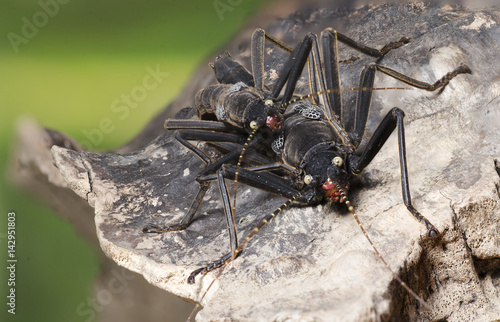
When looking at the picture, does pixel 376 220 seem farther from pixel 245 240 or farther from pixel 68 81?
pixel 68 81

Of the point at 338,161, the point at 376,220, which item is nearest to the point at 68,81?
the point at 338,161

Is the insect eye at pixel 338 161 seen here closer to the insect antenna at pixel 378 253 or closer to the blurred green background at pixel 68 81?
the insect antenna at pixel 378 253

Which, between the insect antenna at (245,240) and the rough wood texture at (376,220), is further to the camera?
the insect antenna at (245,240)

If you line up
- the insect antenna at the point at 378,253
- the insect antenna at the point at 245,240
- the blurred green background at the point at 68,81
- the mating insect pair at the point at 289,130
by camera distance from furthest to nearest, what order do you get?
the blurred green background at the point at 68,81 < the mating insect pair at the point at 289,130 < the insect antenna at the point at 245,240 < the insect antenna at the point at 378,253

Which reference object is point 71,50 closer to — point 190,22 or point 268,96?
point 190,22

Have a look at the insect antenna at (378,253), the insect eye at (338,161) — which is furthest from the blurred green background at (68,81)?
the insect antenna at (378,253)

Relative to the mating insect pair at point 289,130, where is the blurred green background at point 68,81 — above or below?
above
